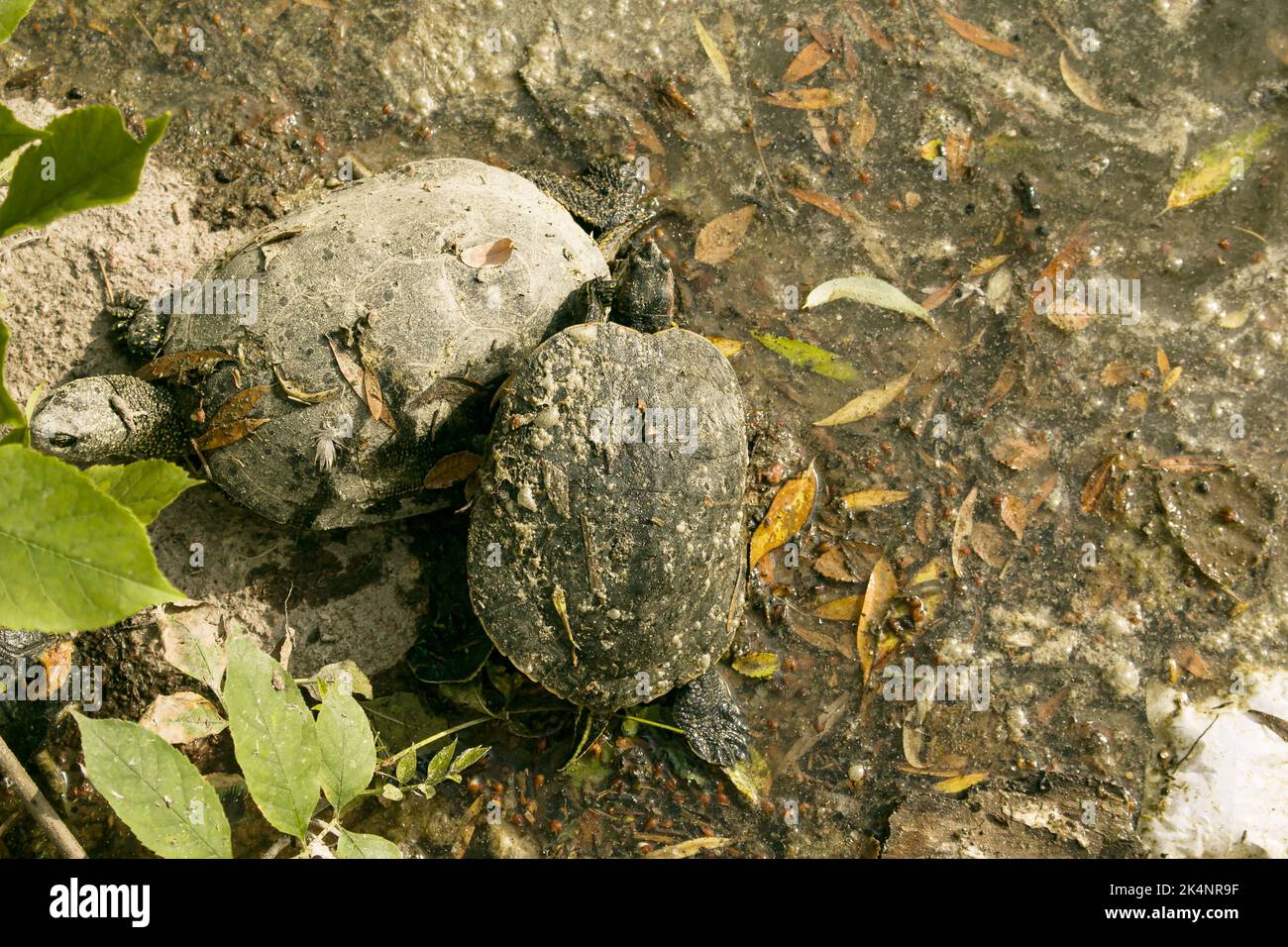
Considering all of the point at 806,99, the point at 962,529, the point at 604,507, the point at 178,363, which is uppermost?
the point at 806,99

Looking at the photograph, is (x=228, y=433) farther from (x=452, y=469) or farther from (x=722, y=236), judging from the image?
(x=722, y=236)

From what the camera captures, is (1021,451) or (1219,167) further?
(1219,167)

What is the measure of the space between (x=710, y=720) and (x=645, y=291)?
5.98 ft

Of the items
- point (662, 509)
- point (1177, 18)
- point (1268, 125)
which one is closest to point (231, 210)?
point (662, 509)

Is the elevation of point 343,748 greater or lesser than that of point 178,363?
lesser

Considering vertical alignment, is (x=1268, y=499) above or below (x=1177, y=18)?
below

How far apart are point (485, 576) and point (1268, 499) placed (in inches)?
140

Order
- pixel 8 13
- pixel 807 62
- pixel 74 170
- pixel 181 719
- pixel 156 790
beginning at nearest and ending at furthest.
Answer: pixel 74 170, pixel 8 13, pixel 156 790, pixel 181 719, pixel 807 62

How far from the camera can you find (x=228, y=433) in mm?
3646

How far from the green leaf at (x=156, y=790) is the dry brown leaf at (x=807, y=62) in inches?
156

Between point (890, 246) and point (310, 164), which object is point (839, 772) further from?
point (310, 164)

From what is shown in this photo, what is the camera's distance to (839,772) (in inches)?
165

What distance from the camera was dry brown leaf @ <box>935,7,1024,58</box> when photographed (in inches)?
185

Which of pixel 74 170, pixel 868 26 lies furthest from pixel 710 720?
pixel 868 26
